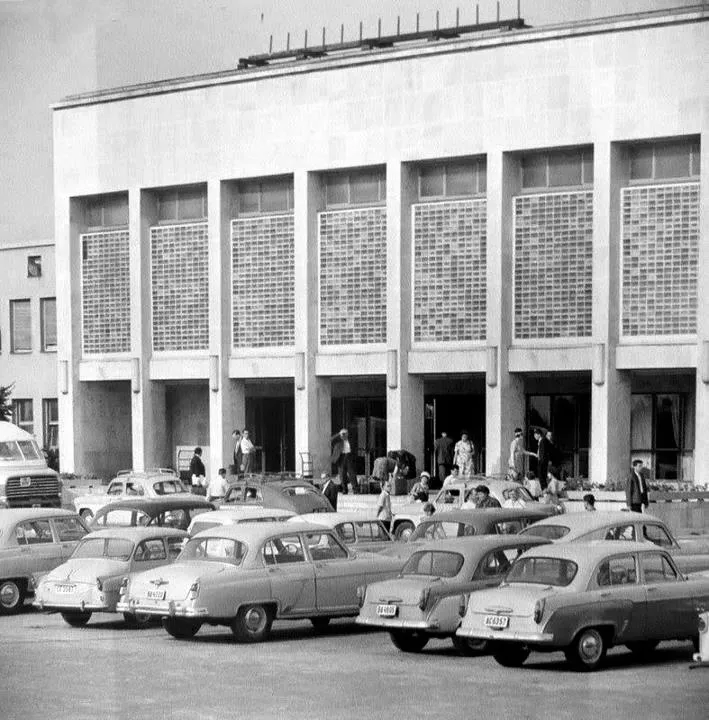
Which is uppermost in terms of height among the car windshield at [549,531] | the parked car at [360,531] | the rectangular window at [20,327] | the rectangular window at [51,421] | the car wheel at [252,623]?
the rectangular window at [20,327]

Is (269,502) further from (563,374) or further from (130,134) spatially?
(130,134)

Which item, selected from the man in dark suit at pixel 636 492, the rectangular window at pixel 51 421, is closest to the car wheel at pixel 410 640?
the man in dark suit at pixel 636 492

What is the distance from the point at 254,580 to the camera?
20297 millimetres

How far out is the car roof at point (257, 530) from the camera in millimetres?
20766

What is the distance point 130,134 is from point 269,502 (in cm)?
2097

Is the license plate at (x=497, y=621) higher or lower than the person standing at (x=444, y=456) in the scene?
higher

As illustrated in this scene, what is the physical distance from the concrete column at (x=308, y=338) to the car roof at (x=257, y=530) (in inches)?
1093

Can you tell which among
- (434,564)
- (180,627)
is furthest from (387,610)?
(180,627)

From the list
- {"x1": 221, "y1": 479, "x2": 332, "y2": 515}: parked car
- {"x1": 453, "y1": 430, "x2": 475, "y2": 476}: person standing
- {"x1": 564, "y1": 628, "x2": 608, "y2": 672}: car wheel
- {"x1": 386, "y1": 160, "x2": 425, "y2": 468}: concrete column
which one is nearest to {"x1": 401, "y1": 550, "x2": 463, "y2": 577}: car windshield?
{"x1": 564, "y1": 628, "x2": 608, "y2": 672}: car wheel

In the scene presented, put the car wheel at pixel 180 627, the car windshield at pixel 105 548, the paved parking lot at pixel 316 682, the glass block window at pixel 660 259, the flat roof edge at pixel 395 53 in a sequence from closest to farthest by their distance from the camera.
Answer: the paved parking lot at pixel 316 682 → the car wheel at pixel 180 627 → the car windshield at pixel 105 548 → the flat roof edge at pixel 395 53 → the glass block window at pixel 660 259

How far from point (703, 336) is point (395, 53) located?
11366 mm

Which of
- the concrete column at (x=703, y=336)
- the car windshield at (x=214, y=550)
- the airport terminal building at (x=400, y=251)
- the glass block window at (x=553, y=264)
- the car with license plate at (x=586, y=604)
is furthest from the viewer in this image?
the glass block window at (x=553, y=264)

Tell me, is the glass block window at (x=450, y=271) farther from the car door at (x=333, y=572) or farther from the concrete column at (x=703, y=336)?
the car door at (x=333, y=572)

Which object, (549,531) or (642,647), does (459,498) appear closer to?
(549,531)
